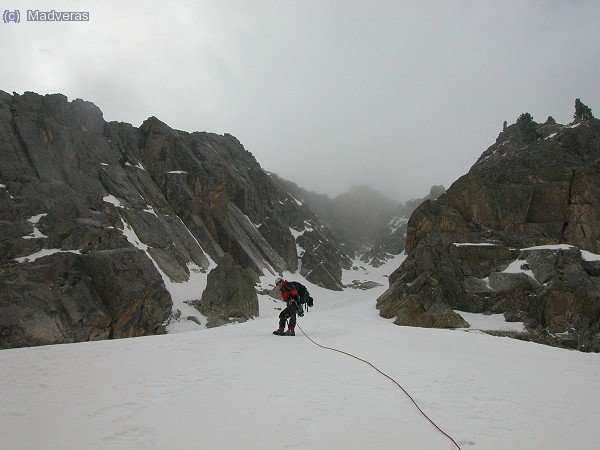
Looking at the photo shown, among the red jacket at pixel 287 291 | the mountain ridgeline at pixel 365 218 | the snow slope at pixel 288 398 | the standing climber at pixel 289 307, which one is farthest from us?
the mountain ridgeline at pixel 365 218

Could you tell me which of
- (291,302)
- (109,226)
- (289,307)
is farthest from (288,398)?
(109,226)

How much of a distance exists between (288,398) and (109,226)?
35.7m

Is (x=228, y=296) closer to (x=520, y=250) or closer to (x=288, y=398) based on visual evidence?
(x=520, y=250)

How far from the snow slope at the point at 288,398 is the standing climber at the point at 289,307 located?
8.55 ft

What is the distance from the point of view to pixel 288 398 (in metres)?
5.32

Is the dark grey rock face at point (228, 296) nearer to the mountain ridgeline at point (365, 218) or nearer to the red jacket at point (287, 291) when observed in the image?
the red jacket at point (287, 291)

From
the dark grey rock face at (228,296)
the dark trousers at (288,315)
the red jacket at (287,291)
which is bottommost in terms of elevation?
the dark grey rock face at (228,296)

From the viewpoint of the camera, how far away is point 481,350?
979 cm

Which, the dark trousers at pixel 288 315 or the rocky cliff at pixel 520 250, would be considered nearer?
the dark trousers at pixel 288 315

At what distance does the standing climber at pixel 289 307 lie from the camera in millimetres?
12062

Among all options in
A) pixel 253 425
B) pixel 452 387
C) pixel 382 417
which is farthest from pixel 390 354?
pixel 253 425

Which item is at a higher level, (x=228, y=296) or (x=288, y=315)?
(x=288, y=315)

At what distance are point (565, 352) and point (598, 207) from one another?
115ft

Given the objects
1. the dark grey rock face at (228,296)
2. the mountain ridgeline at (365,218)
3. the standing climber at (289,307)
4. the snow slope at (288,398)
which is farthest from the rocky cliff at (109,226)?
the mountain ridgeline at (365,218)
